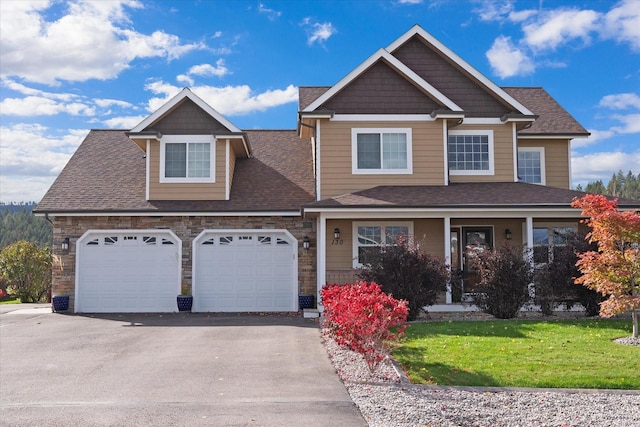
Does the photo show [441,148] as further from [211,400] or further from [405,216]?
[211,400]

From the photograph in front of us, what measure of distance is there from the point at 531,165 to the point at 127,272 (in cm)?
1324

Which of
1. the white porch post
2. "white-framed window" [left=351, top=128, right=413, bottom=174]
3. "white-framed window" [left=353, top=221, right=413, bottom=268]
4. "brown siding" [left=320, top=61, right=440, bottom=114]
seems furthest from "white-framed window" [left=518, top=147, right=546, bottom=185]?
"white-framed window" [left=353, top=221, right=413, bottom=268]

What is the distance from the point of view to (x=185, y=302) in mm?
16312

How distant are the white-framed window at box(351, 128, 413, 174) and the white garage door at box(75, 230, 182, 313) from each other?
590cm

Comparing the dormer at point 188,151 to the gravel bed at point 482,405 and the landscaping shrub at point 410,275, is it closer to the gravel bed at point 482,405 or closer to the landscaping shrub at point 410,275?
the landscaping shrub at point 410,275

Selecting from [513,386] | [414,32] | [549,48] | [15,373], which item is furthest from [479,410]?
[549,48]

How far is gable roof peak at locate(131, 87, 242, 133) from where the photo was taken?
17031 millimetres

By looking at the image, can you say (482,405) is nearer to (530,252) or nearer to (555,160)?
(530,252)

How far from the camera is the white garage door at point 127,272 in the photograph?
16.7m

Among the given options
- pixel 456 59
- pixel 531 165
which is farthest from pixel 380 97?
pixel 531 165

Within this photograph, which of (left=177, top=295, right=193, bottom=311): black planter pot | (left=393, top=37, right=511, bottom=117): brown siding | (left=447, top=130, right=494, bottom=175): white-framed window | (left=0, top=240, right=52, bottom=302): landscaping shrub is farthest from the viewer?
(left=0, top=240, right=52, bottom=302): landscaping shrub

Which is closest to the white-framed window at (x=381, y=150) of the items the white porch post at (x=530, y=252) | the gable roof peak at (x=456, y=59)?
the gable roof peak at (x=456, y=59)

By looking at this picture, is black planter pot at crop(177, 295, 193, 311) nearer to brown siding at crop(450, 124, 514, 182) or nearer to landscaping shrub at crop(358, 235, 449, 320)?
landscaping shrub at crop(358, 235, 449, 320)

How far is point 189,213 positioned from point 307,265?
3745mm
